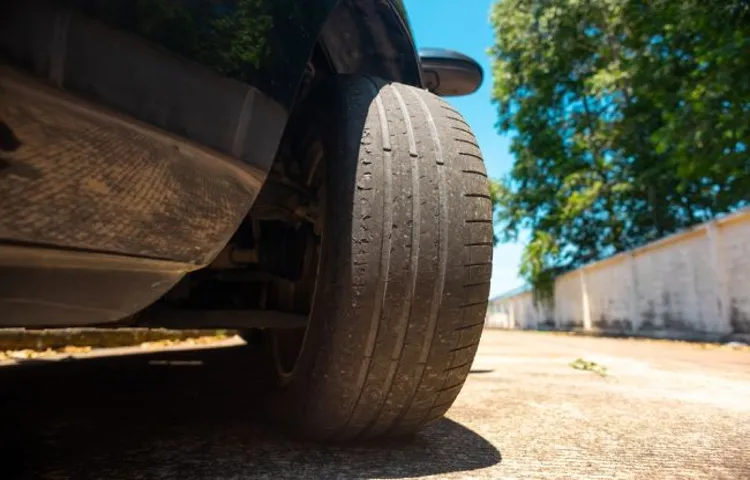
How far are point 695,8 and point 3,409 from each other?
9.74m

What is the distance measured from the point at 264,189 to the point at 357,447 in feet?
2.28

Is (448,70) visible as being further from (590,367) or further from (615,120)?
(615,120)

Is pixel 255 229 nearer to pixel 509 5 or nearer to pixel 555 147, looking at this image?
pixel 555 147

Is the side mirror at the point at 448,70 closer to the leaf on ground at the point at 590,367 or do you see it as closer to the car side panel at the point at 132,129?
the car side panel at the point at 132,129

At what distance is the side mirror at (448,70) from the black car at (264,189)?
0.60 meters

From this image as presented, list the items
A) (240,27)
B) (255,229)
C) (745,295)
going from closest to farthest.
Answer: (240,27), (255,229), (745,295)

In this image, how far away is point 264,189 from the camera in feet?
5.17

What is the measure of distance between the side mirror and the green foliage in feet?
24.2

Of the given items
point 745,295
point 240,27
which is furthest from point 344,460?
point 745,295

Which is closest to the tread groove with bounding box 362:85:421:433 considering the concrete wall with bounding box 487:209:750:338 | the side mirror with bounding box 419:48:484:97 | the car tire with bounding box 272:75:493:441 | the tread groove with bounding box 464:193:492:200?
the car tire with bounding box 272:75:493:441

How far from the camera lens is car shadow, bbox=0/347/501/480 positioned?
1.28 metres

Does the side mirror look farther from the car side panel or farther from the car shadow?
the car shadow

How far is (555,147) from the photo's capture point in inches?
664

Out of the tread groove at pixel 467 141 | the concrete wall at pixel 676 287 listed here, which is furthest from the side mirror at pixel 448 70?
the concrete wall at pixel 676 287
